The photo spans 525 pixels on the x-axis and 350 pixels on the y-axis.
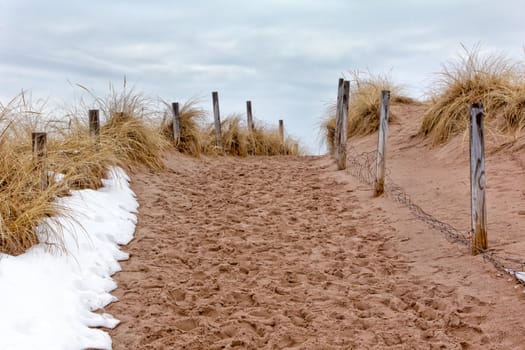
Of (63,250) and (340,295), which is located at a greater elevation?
(63,250)

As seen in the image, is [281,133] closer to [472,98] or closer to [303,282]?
[472,98]

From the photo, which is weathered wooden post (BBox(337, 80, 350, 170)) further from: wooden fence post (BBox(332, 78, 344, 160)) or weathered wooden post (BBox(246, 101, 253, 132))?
weathered wooden post (BBox(246, 101, 253, 132))

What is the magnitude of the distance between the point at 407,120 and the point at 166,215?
7.09 metres

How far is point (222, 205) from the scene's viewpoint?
770cm

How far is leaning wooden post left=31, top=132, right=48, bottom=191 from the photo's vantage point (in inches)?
215

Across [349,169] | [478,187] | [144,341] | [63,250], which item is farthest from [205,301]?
[349,169]

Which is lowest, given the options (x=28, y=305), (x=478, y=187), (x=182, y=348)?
(x=182, y=348)

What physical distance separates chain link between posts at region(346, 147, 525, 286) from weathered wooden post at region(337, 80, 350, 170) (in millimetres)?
186

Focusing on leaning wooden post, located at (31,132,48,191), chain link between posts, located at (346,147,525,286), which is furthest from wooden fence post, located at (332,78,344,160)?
leaning wooden post, located at (31,132,48,191)

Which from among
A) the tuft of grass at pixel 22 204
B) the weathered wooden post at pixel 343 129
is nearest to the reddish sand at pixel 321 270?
the tuft of grass at pixel 22 204

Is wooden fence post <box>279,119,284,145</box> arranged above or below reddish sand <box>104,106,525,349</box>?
above

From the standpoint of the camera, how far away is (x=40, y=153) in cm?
564

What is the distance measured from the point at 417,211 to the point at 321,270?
79.9 inches

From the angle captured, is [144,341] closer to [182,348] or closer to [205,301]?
[182,348]
